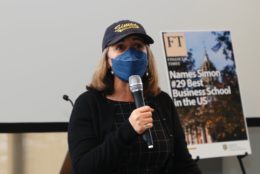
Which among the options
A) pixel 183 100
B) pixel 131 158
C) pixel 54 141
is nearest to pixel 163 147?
pixel 131 158

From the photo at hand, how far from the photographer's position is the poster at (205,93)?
2.62 m

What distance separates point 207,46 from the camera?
2.76 m

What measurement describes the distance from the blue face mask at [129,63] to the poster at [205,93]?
116 cm

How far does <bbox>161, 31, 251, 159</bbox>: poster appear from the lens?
8.61ft

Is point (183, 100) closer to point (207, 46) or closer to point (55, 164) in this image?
point (207, 46)

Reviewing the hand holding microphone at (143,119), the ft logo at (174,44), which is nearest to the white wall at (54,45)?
the ft logo at (174,44)

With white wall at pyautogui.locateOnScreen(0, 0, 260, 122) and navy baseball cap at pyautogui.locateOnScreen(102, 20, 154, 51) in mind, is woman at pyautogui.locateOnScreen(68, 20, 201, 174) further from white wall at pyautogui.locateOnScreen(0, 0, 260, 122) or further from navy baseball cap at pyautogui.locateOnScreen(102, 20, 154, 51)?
white wall at pyautogui.locateOnScreen(0, 0, 260, 122)

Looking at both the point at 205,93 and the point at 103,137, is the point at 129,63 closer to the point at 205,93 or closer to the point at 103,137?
the point at 103,137

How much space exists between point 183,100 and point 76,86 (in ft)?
2.25

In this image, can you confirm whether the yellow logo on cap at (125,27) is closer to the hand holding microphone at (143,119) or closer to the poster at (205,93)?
the hand holding microphone at (143,119)

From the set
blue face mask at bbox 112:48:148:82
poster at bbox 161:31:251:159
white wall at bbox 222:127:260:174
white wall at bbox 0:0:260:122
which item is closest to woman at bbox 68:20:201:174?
blue face mask at bbox 112:48:148:82

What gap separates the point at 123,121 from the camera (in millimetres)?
1483

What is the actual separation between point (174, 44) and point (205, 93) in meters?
0.37

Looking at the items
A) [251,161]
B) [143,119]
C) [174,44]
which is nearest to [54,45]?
[174,44]
